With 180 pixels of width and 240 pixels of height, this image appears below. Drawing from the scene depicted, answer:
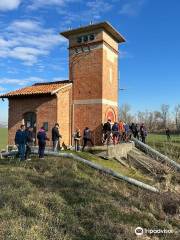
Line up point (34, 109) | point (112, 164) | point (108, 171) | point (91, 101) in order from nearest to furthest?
point (108, 171) → point (112, 164) → point (34, 109) → point (91, 101)

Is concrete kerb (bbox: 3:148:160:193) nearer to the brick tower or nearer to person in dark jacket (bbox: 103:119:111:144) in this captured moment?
person in dark jacket (bbox: 103:119:111:144)

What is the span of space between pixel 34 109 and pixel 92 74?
475cm

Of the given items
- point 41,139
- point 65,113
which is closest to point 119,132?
point 65,113

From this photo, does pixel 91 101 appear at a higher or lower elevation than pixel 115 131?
higher

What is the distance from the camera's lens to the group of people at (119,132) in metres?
21.1

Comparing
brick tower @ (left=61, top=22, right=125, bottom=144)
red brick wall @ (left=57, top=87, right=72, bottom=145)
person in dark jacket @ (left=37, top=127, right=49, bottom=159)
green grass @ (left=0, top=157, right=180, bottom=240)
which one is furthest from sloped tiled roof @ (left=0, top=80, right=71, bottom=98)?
green grass @ (left=0, top=157, right=180, bottom=240)

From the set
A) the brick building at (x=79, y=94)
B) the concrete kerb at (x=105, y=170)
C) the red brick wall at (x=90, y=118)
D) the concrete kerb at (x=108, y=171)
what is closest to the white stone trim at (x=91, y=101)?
the brick building at (x=79, y=94)

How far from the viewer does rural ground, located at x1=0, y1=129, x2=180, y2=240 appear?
29.0ft

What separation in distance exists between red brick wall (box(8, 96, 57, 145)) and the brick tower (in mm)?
2250

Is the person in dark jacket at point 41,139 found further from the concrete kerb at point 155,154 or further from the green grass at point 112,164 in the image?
the concrete kerb at point 155,154

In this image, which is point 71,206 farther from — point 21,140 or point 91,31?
point 91,31

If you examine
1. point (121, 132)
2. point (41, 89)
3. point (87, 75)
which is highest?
point (87, 75)

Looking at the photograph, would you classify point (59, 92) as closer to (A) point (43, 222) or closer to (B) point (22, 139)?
(B) point (22, 139)

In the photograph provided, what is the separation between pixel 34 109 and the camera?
22500 mm
